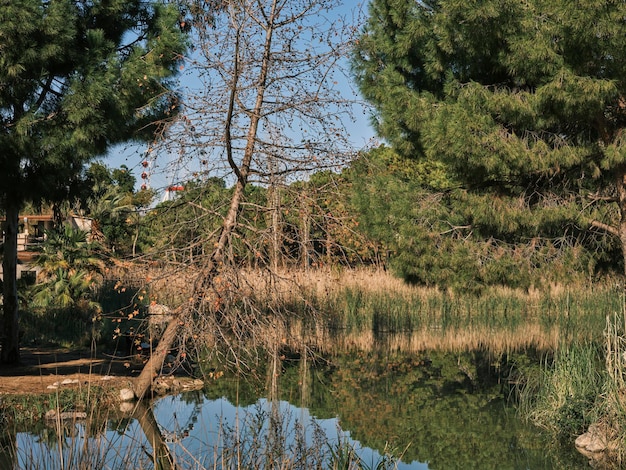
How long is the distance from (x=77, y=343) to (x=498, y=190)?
7.84m

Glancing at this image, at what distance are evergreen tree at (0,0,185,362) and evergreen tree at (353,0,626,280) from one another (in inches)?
122

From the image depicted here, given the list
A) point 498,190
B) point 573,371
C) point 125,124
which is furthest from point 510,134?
point 125,124

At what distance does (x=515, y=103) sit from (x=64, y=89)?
18.2ft

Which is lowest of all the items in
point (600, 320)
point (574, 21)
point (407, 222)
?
point (600, 320)

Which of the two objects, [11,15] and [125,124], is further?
[125,124]

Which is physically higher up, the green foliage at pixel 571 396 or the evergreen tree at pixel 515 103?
the evergreen tree at pixel 515 103

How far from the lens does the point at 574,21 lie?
329 inches

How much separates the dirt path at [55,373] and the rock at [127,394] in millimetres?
173

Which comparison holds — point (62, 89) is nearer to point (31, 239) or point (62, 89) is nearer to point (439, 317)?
point (439, 317)

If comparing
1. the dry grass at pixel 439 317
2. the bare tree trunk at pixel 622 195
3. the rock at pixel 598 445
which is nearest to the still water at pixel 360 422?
the rock at pixel 598 445

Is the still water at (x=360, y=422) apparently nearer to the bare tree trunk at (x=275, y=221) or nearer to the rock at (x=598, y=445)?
the rock at (x=598, y=445)

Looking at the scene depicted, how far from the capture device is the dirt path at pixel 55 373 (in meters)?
9.37

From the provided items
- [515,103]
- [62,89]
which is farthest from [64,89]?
[515,103]

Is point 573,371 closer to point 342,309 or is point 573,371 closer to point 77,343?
point 77,343
